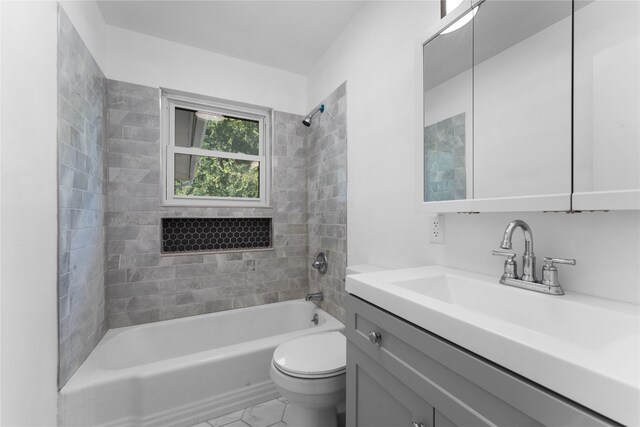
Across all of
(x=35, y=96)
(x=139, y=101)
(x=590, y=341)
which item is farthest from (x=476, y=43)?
(x=139, y=101)

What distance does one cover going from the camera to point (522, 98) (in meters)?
0.95

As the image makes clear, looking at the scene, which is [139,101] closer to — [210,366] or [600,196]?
[210,366]

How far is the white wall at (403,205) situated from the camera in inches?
30.8

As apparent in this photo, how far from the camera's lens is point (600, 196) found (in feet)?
2.37

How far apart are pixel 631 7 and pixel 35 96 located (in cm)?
200

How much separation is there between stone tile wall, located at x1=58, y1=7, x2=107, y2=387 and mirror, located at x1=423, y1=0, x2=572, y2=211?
5.75 ft

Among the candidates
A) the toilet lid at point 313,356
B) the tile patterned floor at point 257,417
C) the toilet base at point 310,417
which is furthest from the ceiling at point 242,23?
the tile patterned floor at point 257,417

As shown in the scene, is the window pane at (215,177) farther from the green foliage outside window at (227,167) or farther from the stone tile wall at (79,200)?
the stone tile wall at (79,200)

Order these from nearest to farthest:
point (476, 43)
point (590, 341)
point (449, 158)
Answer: point (590, 341), point (476, 43), point (449, 158)

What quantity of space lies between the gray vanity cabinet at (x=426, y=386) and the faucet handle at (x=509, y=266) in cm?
42

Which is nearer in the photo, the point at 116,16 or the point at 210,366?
the point at 210,366

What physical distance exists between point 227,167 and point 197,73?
796 millimetres

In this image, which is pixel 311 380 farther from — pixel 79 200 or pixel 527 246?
pixel 79 200

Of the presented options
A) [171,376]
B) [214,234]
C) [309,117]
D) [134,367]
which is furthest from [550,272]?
[214,234]
